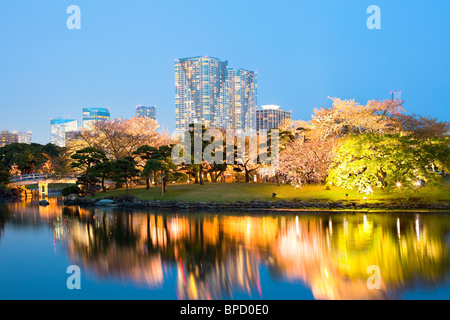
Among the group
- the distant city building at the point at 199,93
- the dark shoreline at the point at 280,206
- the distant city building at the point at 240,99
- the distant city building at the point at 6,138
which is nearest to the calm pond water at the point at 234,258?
the dark shoreline at the point at 280,206

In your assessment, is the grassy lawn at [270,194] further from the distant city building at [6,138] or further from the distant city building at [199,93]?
the distant city building at [6,138]

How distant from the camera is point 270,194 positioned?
3058 cm

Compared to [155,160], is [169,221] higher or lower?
lower

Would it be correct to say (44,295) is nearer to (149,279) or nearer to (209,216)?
(149,279)

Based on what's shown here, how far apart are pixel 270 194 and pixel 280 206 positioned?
10.8 ft

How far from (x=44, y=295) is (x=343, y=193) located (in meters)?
24.0

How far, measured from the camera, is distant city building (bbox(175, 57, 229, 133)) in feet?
571

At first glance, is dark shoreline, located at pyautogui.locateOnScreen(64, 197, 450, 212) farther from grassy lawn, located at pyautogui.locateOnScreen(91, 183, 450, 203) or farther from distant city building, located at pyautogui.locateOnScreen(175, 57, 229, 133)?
distant city building, located at pyautogui.locateOnScreen(175, 57, 229, 133)

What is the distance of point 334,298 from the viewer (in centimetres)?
828

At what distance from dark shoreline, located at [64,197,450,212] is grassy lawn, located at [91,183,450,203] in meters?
0.77

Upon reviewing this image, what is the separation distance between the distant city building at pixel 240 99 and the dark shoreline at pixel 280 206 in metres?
154

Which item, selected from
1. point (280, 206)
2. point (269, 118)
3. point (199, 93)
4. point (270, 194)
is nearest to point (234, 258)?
point (280, 206)
